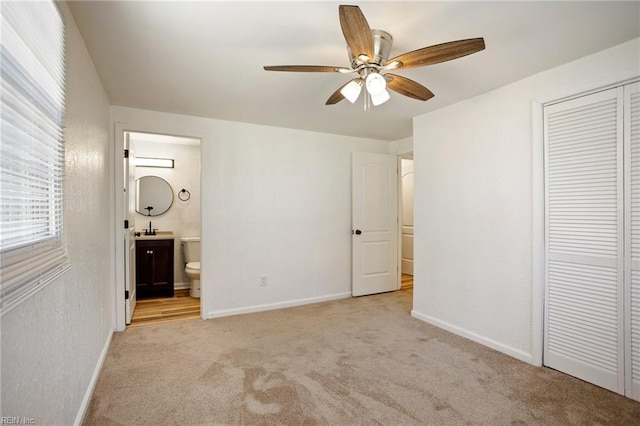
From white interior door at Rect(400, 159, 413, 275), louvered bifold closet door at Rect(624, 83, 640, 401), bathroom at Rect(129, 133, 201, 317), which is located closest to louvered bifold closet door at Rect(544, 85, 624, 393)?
louvered bifold closet door at Rect(624, 83, 640, 401)

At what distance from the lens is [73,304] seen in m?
1.72

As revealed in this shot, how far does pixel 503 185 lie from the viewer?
2711mm

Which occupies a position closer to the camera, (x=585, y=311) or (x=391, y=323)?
(x=585, y=311)

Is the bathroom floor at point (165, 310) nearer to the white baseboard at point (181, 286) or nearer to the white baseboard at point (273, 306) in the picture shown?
the white baseboard at point (273, 306)

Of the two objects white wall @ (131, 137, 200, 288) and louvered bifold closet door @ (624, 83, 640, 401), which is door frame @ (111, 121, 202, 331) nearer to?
white wall @ (131, 137, 200, 288)

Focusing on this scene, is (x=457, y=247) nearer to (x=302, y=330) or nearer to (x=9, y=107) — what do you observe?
(x=302, y=330)

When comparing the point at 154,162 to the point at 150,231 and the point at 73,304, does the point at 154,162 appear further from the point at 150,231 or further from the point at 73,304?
the point at 73,304

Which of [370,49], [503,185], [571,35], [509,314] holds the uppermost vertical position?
[571,35]

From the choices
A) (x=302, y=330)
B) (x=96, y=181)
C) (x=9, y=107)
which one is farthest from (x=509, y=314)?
(x=96, y=181)

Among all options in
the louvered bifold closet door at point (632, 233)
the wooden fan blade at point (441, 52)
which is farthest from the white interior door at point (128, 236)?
the louvered bifold closet door at point (632, 233)

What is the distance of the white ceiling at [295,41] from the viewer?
167cm

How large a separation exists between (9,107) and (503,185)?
9.93 ft

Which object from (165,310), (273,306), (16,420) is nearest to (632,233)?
(16,420)

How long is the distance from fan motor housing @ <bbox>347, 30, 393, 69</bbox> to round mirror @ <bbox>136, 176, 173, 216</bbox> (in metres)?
4.03
